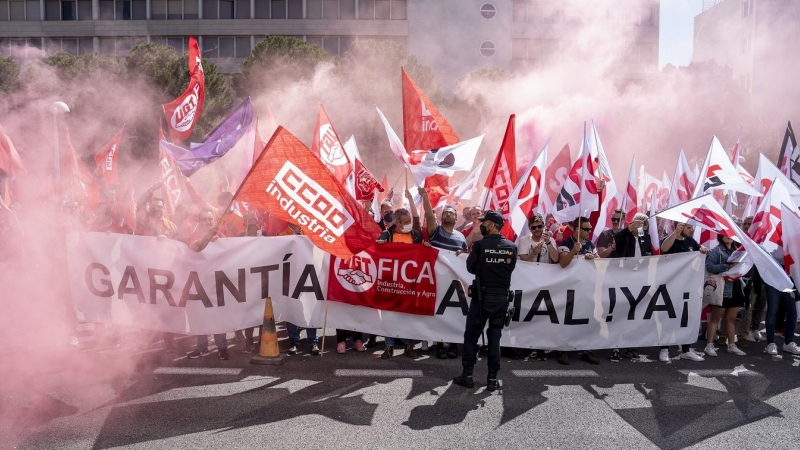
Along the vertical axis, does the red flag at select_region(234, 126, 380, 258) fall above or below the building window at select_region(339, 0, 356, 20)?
below

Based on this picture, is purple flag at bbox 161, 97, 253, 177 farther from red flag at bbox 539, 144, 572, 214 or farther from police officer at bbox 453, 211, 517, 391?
red flag at bbox 539, 144, 572, 214

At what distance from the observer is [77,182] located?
1124 centimetres

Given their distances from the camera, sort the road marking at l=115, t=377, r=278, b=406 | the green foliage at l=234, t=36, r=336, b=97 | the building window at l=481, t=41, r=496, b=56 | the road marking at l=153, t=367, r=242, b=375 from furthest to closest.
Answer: the building window at l=481, t=41, r=496, b=56
the green foliage at l=234, t=36, r=336, b=97
the road marking at l=153, t=367, r=242, b=375
the road marking at l=115, t=377, r=278, b=406

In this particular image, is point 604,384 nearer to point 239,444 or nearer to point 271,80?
point 239,444

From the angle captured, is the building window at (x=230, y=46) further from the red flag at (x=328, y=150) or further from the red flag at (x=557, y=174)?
the red flag at (x=557, y=174)

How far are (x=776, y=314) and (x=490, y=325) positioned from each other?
3848 millimetres

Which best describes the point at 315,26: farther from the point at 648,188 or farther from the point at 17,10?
the point at 648,188

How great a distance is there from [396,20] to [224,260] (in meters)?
38.7

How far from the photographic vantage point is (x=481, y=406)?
5.56m

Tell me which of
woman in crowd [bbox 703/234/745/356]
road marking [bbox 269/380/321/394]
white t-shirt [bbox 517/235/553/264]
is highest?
white t-shirt [bbox 517/235/553/264]

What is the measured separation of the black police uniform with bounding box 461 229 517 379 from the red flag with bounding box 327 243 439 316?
3.61ft

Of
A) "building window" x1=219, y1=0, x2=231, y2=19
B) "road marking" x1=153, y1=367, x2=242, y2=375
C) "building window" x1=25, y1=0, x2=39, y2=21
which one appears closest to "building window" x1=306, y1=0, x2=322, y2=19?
"building window" x1=219, y1=0, x2=231, y2=19

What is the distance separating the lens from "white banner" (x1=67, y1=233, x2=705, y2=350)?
23.6ft

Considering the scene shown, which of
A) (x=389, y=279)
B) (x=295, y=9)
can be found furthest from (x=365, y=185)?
(x=295, y=9)
